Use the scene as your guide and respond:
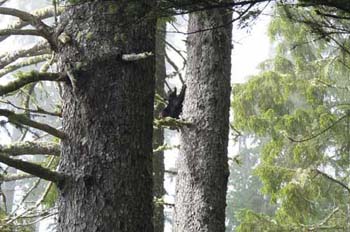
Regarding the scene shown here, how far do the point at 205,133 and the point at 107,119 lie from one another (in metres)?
2.13

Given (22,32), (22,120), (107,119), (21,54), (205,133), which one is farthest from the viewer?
(205,133)

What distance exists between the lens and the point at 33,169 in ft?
8.36

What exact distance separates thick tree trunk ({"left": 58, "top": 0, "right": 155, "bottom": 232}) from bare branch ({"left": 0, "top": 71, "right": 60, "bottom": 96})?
11cm

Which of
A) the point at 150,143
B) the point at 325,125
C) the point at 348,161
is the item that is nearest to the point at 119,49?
the point at 150,143

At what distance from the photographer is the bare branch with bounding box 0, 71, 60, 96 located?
2477 millimetres

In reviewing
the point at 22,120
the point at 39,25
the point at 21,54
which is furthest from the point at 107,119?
the point at 21,54

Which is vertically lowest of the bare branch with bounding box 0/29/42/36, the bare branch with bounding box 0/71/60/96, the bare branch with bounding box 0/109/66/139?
the bare branch with bounding box 0/109/66/139

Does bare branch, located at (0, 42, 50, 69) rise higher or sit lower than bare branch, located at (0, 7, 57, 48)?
higher

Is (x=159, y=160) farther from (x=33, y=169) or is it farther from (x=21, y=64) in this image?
(x=33, y=169)

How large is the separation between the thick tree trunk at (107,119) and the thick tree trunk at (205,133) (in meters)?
1.87

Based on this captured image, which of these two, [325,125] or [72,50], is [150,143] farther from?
[325,125]

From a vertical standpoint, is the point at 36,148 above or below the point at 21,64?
below

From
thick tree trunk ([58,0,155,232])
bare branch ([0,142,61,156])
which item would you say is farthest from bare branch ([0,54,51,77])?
thick tree trunk ([58,0,155,232])

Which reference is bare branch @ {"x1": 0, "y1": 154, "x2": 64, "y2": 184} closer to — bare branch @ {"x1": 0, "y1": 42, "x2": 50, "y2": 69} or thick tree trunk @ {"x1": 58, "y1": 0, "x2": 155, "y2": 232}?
thick tree trunk @ {"x1": 58, "y1": 0, "x2": 155, "y2": 232}
